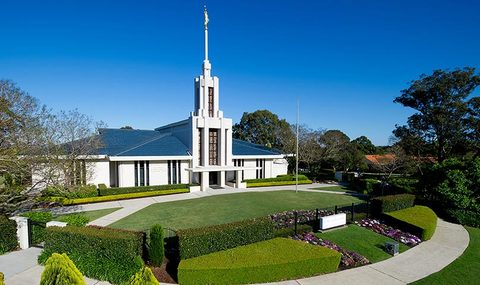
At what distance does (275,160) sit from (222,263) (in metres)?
29.5

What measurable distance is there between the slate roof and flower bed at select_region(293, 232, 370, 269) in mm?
19647

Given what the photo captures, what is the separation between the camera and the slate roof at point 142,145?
2834 cm

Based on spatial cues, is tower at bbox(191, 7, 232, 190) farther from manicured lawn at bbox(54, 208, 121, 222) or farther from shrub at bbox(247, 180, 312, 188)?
manicured lawn at bbox(54, 208, 121, 222)

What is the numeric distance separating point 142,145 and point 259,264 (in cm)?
2350

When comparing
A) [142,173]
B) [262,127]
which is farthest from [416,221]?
[262,127]

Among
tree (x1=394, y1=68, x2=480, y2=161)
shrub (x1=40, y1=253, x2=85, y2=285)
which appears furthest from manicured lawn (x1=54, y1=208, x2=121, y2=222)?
tree (x1=394, y1=68, x2=480, y2=161)

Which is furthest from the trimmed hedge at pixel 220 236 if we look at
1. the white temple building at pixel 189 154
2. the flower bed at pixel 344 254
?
the white temple building at pixel 189 154

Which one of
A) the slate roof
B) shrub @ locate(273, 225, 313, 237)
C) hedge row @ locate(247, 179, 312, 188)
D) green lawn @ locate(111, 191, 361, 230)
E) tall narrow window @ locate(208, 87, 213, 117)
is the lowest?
hedge row @ locate(247, 179, 312, 188)

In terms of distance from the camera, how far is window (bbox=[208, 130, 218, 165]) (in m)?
31.6

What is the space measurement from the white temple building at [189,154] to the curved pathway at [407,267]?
19.9 m

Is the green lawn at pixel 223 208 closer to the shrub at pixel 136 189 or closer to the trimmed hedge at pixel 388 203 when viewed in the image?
the shrub at pixel 136 189

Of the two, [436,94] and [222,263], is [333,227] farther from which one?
[436,94]

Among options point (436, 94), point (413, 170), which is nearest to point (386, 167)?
point (413, 170)

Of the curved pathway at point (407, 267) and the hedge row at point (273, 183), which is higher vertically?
the curved pathway at point (407, 267)
